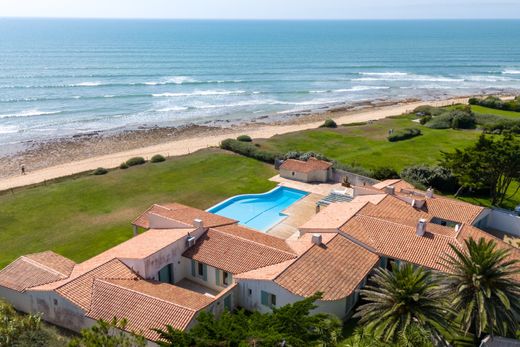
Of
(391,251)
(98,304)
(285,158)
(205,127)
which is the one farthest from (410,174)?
(205,127)

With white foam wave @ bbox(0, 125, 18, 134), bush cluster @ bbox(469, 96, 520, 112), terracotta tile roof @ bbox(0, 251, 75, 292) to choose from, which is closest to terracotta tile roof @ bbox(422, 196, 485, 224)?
terracotta tile roof @ bbox(0, 251, 75, 292)

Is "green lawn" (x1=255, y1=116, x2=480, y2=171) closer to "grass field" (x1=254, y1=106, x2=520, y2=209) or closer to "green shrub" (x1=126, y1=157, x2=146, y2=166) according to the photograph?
"grass field" (x1=254, y1=106, x2=520, y2=209)

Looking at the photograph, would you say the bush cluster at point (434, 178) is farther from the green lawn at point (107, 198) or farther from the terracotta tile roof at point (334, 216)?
the green lawn at point (107, 198)

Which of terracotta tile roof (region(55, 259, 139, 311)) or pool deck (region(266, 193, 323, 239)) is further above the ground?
terracotta tile roof (region(55, 259, 139, 311))

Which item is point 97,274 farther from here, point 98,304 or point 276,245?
point 276,245

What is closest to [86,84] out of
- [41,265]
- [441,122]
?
[441,122]

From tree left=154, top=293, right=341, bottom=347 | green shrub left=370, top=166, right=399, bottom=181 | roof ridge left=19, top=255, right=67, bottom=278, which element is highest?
tree left=154, top=293, right=341, bottom=347
